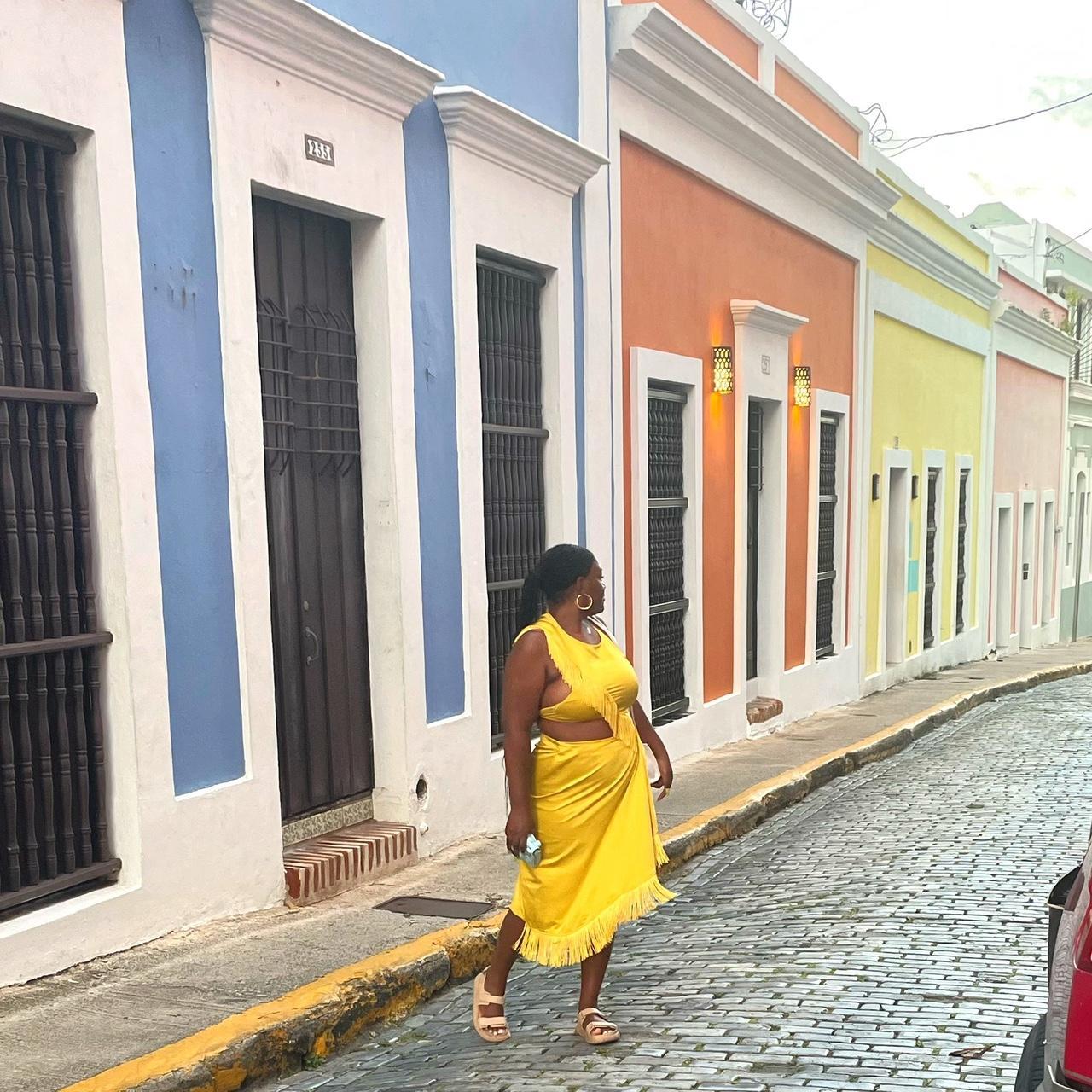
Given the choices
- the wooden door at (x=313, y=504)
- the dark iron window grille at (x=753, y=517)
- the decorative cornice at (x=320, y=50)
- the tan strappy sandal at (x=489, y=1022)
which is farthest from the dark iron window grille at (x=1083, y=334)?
the tan strappy sandal at (x=489, y=1022)

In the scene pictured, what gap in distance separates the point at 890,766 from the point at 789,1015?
6611 millimetres

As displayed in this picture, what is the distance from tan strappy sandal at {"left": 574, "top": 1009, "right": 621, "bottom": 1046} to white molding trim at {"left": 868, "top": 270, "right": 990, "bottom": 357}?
12.3 meters

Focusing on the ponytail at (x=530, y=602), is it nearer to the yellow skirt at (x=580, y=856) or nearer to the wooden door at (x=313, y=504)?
the yellow skirt at (x=580, y=856)

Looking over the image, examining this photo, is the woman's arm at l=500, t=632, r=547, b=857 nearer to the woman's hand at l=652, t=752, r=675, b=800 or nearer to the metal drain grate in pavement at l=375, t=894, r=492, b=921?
the woman's hand at l=652, t=752, r=675, b=800

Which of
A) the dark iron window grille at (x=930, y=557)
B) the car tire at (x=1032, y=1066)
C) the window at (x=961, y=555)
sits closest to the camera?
the car tire at (x=1032, y=1066)

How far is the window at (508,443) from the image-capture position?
25.7ft

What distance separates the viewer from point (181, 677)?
17.6 feet

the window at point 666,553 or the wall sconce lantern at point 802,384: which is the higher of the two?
the wall sconce lantern at point 802,384

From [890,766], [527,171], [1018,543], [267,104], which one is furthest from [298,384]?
[1018,543]

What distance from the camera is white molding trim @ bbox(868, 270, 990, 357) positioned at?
15867 mm

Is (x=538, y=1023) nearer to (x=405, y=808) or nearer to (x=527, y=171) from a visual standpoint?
(x=405, y=808)

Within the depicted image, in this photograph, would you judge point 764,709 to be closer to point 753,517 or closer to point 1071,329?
point 753,517

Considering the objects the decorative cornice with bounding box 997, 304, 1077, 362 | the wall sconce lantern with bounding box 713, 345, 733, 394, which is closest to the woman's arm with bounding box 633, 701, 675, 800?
the wall sconce lantern with bounding box 713, 345, 733, 394

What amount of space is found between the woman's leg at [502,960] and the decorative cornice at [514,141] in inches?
174
